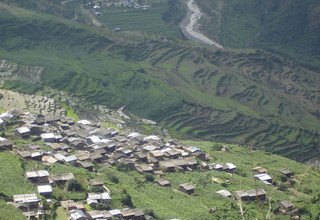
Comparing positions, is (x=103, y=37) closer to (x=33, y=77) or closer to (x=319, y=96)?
(x=33, y=77)

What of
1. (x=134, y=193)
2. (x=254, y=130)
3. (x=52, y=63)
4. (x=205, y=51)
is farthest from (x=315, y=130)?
(x=134, y=193)

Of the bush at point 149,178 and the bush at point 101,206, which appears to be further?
the bush at point 149,178

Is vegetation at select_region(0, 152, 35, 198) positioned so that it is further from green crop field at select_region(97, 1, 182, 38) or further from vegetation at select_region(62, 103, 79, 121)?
green crop field at select_region(97, 1, 182, 38)

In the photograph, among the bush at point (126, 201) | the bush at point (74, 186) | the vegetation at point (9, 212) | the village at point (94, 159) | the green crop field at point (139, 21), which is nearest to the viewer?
the vegetation at point (9, 212)

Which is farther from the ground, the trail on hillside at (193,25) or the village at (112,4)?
the village at (112,4)

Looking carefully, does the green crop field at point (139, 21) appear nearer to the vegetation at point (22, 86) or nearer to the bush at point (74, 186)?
the vegetation at point (22, 86)

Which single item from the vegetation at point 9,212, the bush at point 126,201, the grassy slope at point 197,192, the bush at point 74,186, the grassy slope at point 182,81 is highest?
the vegetation at point 9,212

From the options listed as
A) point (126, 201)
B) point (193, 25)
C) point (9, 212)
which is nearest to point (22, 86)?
point (126, 201)

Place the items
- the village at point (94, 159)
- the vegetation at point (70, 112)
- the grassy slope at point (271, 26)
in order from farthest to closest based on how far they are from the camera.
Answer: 1. the grassy slope at point (271, 26)
2. the vegetation at point (70, 112)
3. the village at point (94, 159)

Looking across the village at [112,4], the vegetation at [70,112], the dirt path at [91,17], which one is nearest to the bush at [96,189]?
the vegetation at [70,112]
